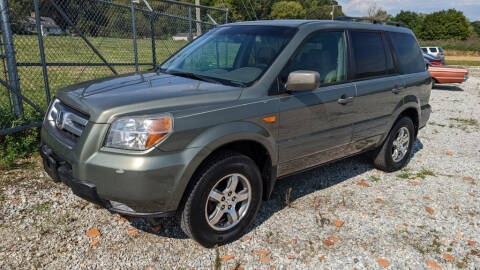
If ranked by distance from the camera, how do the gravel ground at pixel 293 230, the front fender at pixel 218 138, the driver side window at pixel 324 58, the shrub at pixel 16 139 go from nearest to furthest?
1. the front fender at pixel 218 138
2. the gravel ground at pixel 293 230
3. the driver side window at pixel 324 58
4. the shrub at pixel 16 139

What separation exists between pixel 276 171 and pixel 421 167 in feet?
10.3

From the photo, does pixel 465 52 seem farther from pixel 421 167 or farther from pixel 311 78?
pixel 311 78

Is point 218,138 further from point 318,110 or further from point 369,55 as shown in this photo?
point 369,55

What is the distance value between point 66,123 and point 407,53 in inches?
169

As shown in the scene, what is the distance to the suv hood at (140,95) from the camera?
2695 millimetres

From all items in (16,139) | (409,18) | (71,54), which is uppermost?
(409,18)

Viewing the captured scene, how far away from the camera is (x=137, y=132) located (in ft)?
8.57

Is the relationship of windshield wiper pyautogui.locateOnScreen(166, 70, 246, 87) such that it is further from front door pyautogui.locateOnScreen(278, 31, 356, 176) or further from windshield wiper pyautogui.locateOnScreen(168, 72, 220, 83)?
front door pyautogui.locateOnScreen(278, 31, 356, 176)

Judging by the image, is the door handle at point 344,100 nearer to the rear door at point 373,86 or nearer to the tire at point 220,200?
the rear door at point 373,86

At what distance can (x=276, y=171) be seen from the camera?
349 centimetres

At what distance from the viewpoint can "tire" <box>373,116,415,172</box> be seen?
4.98 m

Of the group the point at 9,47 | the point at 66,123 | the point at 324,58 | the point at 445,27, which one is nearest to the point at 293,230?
the point at 324,58

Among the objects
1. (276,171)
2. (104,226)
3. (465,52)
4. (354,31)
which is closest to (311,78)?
(276,171)

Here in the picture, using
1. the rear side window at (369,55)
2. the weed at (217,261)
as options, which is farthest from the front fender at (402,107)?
the weed at (217,261)
